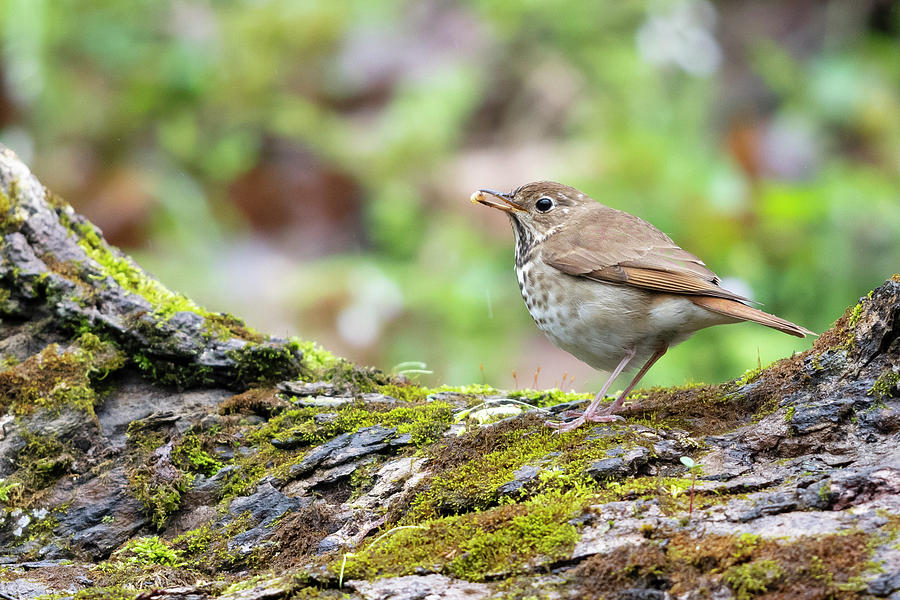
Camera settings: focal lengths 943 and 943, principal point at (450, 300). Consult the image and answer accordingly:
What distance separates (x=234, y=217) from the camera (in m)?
7.57

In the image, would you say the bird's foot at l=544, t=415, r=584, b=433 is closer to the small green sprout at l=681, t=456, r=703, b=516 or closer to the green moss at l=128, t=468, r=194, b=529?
the small green sprout at l=681, t=456, r=703, b=516

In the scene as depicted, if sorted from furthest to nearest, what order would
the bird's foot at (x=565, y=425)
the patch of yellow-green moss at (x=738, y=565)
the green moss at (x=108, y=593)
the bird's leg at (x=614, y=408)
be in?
the bird's leg at (x=614, y=408) < the bird's foot at (x=565, y=425) < the green moss at (x=108, y=593) < the patch of yellow-green moss at (x=738, y=565)

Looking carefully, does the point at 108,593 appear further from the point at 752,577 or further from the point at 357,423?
the point at 752,577

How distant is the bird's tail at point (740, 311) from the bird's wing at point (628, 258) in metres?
0.02

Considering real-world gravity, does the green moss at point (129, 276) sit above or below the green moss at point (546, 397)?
above

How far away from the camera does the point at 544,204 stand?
407 cm

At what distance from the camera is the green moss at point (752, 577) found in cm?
200

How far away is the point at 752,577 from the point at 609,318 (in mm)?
1523

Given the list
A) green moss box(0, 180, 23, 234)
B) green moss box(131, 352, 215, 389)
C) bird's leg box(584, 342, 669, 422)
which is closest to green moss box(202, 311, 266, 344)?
green moss box(131, 352, 215, 389)

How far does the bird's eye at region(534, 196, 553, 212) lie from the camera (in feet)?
13.3

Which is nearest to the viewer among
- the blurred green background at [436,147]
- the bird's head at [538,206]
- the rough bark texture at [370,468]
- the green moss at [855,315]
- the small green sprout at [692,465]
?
the rough bark texture at [370,468]

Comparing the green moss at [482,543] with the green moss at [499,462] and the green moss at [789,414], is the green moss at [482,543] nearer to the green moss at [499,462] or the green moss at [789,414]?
the green moss at [499,462]

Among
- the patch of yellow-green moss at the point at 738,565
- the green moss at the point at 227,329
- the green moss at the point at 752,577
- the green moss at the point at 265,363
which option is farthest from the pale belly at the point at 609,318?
the green moss at the point at 752,577

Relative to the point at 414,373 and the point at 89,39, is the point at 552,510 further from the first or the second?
the point at 89,39
